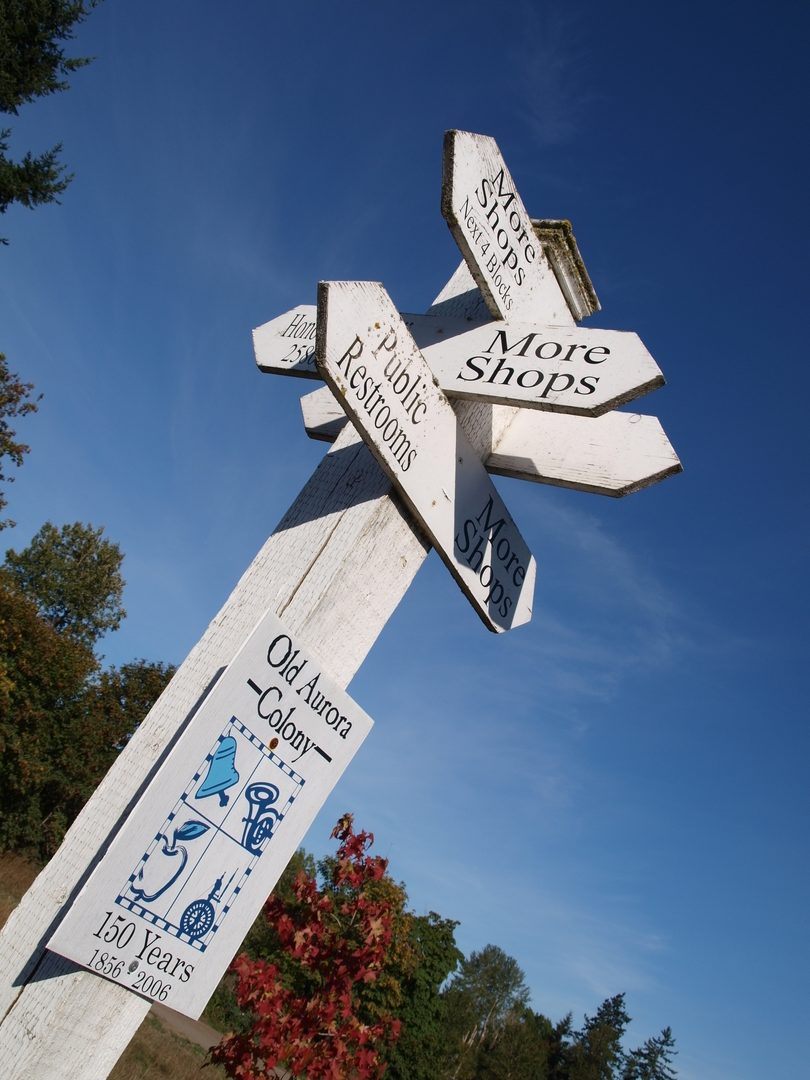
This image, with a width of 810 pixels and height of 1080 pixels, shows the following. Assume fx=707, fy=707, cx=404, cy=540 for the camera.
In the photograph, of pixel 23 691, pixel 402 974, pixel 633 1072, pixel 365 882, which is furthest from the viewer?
pixel 633 1072

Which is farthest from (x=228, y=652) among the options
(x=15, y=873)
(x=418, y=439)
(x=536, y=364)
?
(x=15, y=873)

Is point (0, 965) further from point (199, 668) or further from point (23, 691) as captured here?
point (23, 691)

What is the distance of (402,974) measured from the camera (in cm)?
2427

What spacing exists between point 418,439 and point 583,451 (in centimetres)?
50

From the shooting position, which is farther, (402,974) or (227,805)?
(402,974)

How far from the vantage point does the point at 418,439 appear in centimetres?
148

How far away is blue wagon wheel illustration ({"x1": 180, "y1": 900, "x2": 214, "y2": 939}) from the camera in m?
1.16

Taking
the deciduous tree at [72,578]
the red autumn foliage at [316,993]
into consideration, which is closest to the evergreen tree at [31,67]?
the red autumn foliage at [316,993]

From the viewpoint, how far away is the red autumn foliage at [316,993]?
444 cm

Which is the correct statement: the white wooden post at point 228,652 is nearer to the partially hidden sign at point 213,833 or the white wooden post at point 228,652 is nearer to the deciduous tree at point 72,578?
the partially hidden sign at point 213,833

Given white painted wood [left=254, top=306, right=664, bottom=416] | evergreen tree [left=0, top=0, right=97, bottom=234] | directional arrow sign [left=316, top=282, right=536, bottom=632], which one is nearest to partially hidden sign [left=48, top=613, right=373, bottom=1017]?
directional arrow sign [left=316, top=282, right=536, bottom=632]

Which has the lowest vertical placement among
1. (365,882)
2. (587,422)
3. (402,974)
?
(402,974)

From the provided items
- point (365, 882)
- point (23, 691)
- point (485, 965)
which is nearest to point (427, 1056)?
point (23, 691)

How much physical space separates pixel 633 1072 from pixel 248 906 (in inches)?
3249
